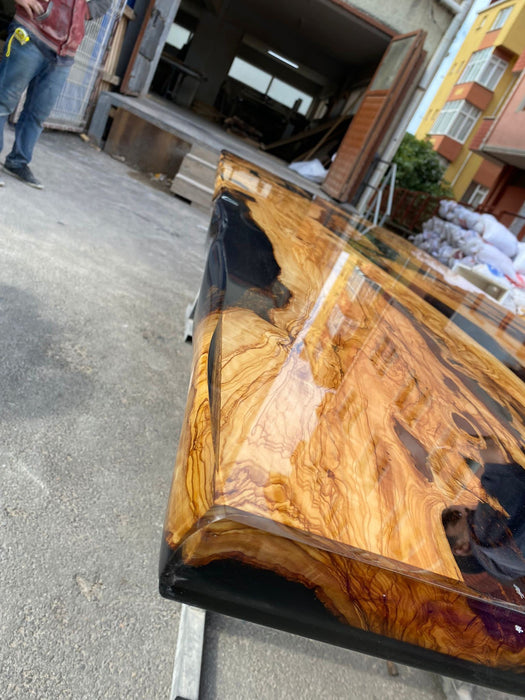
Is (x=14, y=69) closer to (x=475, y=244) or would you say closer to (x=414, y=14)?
(x=475, y=244)

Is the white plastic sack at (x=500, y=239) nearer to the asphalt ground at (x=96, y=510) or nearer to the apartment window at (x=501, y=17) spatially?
the asphalt ground at (x=96, y=510)

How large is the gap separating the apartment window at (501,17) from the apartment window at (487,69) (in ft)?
2.88

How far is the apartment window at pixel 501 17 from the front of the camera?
68.1 ft

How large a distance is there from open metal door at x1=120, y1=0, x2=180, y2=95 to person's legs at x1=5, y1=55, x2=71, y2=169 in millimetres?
3335

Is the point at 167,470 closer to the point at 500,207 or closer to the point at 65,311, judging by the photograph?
the point at 65,311

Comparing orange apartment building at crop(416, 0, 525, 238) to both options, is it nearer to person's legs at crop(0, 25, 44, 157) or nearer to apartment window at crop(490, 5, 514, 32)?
apartment window at crop(490, 5, 514, 32)

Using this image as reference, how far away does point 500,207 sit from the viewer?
13.7 metres

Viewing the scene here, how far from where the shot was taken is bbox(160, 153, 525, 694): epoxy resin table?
41cm

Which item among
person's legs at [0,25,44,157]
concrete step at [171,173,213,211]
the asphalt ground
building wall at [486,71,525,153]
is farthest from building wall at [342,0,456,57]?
the asphalt ground

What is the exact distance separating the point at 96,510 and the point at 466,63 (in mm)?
28012

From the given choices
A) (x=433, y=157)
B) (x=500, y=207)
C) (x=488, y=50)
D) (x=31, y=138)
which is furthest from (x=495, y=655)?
(x=488, y=50)

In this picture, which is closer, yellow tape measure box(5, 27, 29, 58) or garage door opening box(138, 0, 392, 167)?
yellow tape measure box(5, 27, 29, 58)

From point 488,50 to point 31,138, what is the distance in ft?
77.0

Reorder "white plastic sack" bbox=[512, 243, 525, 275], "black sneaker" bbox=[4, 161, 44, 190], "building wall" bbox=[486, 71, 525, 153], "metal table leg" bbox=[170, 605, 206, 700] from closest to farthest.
Result: "metal table leg" bbox=[170, 605, 206, 700] < "black sneaker" bbox=[4, 161, 44, 190] < "white plastic sack" bbox=[512, 243, 525, 275] < "building wall" bbox=[486, 71, 525, 153]
